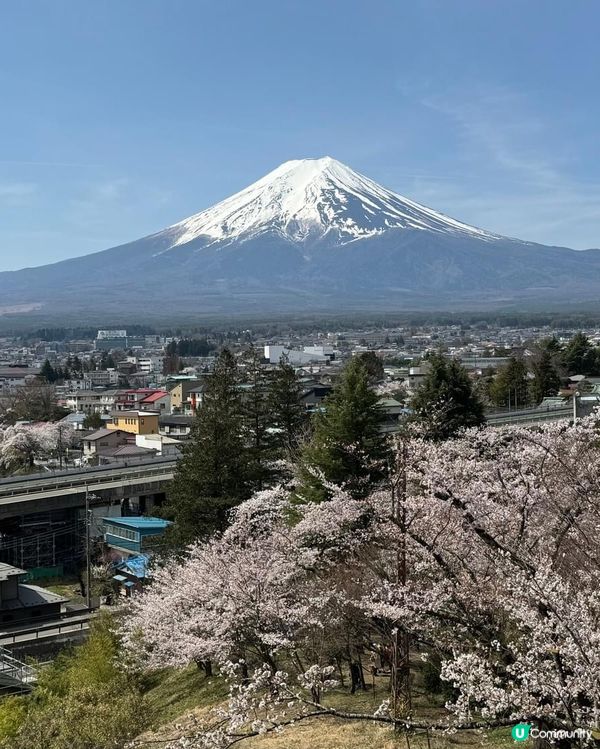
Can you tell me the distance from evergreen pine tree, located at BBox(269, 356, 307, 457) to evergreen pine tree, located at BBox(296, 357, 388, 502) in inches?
328

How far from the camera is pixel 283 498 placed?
48.0ft

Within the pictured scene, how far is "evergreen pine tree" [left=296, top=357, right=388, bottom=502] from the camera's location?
13.0 meters

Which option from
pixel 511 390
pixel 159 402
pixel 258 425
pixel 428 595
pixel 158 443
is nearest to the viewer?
pixel 428 595

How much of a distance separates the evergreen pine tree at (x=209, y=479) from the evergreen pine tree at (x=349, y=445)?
267 cm

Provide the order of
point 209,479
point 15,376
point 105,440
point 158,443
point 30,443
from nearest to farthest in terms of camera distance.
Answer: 1. point 209,479
2. point 158,443
3. point 30,443
4. point 105,440
5. point 15,376

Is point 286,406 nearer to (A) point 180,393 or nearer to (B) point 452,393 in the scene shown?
(B) point 452,393

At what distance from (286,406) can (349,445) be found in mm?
11499

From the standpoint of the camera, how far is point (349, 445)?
12.7 meters

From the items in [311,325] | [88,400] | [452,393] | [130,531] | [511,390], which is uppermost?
[311,325]

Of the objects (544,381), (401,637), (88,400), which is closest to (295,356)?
(88,400)

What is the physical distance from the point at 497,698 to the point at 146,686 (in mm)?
9204

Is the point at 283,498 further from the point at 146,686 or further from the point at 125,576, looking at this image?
the point at 125,576

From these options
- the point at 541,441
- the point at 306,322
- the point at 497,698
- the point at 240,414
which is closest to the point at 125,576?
the point at 240,414

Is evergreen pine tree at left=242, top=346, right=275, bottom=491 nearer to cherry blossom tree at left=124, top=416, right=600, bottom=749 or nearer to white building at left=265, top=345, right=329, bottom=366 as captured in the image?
cherry blossom tree at left=124, top=416, right=600, bottom=749
